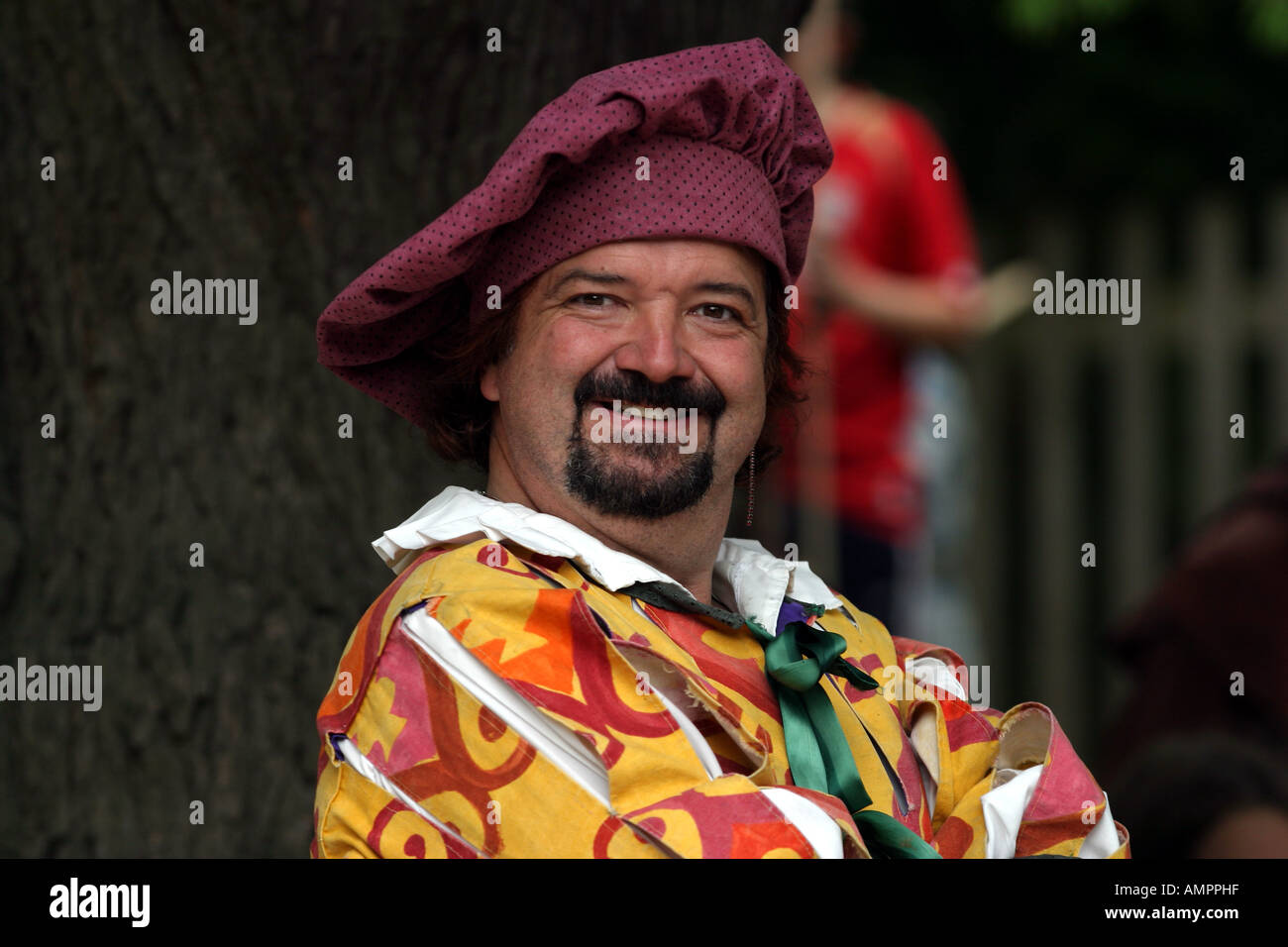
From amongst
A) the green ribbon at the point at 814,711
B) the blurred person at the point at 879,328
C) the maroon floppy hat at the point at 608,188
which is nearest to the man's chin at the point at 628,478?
the green ribbon at the point at 814,711

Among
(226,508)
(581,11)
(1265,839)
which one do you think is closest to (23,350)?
(226,508)

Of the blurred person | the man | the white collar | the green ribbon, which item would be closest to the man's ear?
the man

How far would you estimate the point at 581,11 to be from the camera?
2.90 metres

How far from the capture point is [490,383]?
2371 millimetres

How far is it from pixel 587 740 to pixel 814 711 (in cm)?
38

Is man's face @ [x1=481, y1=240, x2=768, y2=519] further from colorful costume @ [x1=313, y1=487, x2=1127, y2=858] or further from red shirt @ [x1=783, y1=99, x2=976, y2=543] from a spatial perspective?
red shirt @ [x1=783, y1=99, x2=976, y2=543]

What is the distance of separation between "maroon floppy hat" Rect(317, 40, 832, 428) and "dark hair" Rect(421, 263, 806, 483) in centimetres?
2

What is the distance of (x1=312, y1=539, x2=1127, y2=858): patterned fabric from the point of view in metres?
1.85

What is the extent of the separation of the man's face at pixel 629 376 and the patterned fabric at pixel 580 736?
0.48ft

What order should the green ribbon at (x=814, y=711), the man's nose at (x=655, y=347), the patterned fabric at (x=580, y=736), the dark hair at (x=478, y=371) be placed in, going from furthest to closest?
the dark hair at (x=478, y=371), the man's nose at (x=655, y=347), the green ribbon at (x=814, y=711), the patterned fabric at (x=580, y=736)

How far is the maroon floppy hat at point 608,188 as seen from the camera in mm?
2127

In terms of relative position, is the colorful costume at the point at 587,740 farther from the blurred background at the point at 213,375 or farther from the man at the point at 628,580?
the blurred background at the point at 213,375
